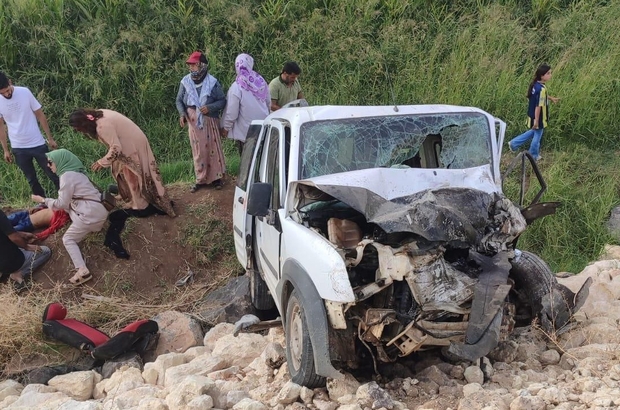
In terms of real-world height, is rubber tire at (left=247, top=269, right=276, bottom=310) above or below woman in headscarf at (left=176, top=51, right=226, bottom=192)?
below

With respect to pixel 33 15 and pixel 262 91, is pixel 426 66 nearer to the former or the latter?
pixel 262 91

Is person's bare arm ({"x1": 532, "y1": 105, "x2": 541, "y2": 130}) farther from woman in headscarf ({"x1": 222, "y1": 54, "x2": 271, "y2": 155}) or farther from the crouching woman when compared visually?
the crouching woman

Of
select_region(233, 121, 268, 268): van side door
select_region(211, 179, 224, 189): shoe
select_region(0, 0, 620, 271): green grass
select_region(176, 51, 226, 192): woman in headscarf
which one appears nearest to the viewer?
select_region(233, 121, 268, 268): van side door

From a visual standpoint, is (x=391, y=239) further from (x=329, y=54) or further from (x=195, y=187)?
(x=329, y=54)

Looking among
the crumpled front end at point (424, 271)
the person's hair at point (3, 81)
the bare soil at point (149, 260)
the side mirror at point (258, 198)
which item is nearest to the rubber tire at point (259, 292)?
Result: the bare soil at point (149, 260)

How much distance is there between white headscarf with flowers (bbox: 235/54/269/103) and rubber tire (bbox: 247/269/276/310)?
242 centimetres

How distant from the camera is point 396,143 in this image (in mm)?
4508

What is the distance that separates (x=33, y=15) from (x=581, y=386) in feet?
35.8

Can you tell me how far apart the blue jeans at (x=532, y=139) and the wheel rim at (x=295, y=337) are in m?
5.74

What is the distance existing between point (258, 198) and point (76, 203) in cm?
302

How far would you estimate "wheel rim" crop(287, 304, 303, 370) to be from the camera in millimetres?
3752

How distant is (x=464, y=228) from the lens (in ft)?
11.6

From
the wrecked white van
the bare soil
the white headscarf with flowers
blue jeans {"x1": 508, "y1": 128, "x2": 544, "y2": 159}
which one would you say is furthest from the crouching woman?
blue jeans {"x1": 508, "y1": 128, "x2": 544, "y2": 159}

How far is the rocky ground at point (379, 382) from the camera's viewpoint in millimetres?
3305
